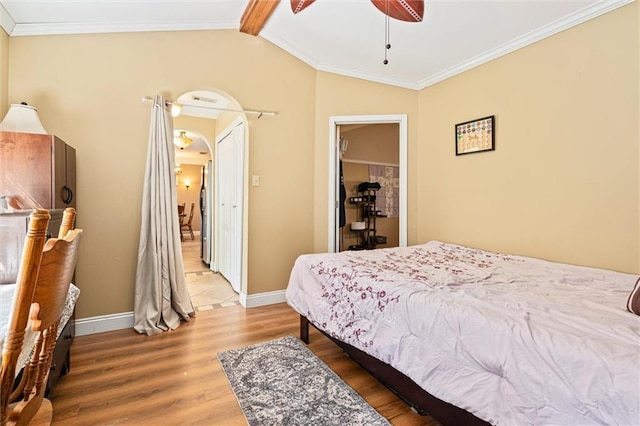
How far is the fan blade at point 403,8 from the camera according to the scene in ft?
7.12

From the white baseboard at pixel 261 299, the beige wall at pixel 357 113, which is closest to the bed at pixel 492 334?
the beige wall at pixel 357 113

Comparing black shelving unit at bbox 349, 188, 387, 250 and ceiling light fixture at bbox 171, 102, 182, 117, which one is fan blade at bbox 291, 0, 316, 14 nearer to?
ceiling light fixture at bbox 171, 102, 182, 117

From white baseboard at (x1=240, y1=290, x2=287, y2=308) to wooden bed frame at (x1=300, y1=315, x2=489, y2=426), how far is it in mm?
1560

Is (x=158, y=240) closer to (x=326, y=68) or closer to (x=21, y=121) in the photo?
(x=21, y=121)

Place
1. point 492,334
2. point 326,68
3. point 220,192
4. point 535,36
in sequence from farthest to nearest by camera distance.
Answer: point 220,192 → point 326,68 → point 535,36 → point 492,334

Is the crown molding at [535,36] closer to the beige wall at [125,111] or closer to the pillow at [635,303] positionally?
the beige wall at [125,111]

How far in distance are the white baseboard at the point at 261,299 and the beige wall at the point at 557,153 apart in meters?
2.02

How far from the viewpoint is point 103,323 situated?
104 inches

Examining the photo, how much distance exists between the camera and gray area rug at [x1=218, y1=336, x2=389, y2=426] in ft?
5.15

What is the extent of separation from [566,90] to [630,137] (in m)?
0.58

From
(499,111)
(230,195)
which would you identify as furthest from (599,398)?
(230,195)

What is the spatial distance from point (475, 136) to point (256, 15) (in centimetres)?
243

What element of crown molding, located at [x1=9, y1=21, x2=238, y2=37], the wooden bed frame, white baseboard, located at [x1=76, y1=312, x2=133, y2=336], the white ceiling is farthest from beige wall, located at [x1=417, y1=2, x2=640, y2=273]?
white baseboard, located at [x1=76, y1=312, x2=133, y2=336]

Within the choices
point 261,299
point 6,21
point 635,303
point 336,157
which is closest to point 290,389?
point 261,299
